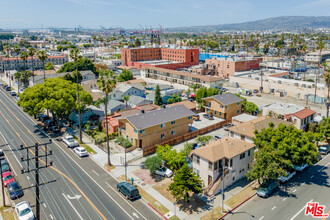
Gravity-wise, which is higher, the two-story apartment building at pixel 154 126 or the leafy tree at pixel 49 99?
the leafy tree at pixel 49 99

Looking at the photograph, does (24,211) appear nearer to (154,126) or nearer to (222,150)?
(154,126)

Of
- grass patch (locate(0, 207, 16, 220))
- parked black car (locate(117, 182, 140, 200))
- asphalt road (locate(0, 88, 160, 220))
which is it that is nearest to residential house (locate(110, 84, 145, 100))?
asphalt road (locate(0, 88, 160, 220))

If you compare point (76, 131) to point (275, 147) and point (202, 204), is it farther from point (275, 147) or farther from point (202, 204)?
point (275, 147)

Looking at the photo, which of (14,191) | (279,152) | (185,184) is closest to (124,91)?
(14,191)

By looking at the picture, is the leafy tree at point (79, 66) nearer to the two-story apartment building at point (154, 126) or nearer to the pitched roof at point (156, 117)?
the two-story apartment building at point (154, 126)

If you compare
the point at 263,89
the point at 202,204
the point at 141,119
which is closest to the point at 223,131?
the point at 141,119

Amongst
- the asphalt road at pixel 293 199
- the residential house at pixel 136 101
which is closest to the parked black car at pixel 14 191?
the asphalt road at pixel 293 199

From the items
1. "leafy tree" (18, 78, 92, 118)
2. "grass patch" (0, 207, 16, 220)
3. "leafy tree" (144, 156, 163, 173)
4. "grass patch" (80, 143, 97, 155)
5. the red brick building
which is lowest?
"grass patch" (0, 207, 16, 220)

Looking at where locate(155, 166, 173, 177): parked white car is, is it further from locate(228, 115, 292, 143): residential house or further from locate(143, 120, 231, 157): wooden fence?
locate(228, 115, 292, 143): residential house
